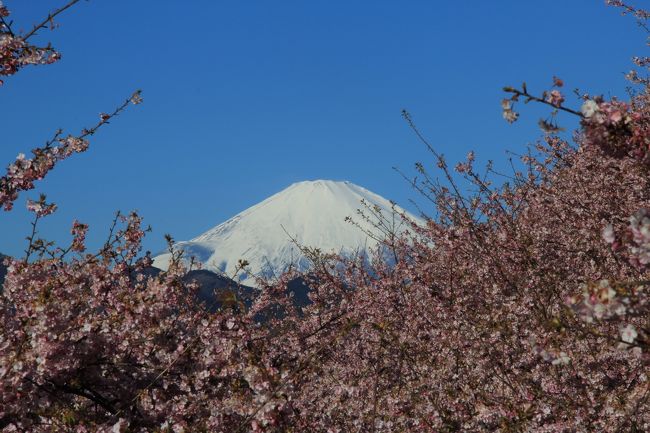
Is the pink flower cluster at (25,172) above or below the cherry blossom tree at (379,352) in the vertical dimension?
above

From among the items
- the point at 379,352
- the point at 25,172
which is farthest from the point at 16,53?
the point at 379,352

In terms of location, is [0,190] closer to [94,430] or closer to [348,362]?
[94,430]

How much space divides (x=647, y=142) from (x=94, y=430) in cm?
419

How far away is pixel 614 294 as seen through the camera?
2.74 m

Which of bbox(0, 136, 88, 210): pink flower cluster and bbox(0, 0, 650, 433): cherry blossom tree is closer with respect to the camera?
bbox(0, 0, 650, 433): cherry blossom tree

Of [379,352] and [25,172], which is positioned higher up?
[25,172]

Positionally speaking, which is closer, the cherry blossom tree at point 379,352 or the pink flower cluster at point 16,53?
the cherry blossom tree at point 379,352

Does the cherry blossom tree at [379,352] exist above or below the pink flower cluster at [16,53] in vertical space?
below

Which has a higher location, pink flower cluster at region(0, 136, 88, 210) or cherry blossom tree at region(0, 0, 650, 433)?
pink flower cluster at region(0, 136, 88, 210)

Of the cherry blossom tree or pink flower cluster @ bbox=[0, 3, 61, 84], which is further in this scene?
pink flower cluster @ bbox=[0, 3, 61, 84]

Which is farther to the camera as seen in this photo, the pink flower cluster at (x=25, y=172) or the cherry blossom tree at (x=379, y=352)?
the pink flower cluster at (x=25, y=172)

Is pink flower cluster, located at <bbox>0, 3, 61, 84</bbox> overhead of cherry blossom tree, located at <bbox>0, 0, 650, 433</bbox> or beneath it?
overhead

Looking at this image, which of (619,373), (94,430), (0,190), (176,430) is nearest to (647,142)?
(176,430)

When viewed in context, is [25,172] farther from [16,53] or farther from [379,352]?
[379,352]
